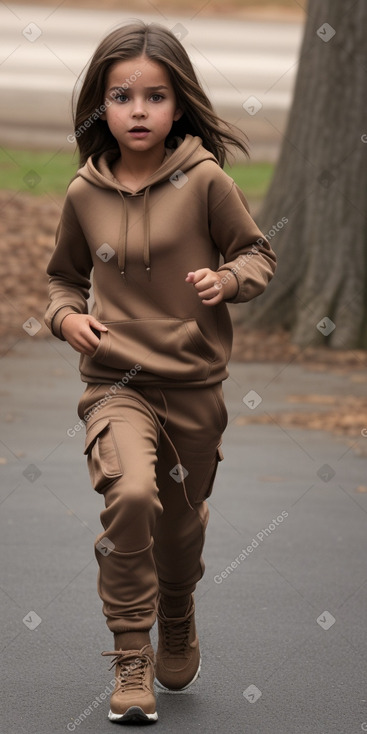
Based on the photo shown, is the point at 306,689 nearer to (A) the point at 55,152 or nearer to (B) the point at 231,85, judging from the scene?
(A) the point at 55,152

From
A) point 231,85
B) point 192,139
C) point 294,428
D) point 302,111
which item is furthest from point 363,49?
point 231,85

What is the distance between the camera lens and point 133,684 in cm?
411

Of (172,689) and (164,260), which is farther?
(172,689)

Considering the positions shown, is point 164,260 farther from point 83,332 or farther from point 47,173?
point 47,173

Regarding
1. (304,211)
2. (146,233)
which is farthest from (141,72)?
(304,211)

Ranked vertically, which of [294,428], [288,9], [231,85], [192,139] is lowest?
[288,9]

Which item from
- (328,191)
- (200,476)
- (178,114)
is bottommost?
(328,191)

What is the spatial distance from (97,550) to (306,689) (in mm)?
915

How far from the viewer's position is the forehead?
13.8ft

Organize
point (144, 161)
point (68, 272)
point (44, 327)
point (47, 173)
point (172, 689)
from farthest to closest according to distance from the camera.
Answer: point (47, 173) → point (44, 327) → point (172, 689) → point (68, 272) → point (144, 161)

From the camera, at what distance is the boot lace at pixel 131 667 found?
409cm

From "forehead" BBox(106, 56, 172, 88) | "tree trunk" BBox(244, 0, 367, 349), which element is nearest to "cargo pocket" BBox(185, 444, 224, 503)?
"forehead" BBox(106, 56, 172, 88)

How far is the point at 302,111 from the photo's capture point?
11312mm

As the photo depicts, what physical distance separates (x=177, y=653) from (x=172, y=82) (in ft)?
5.59
